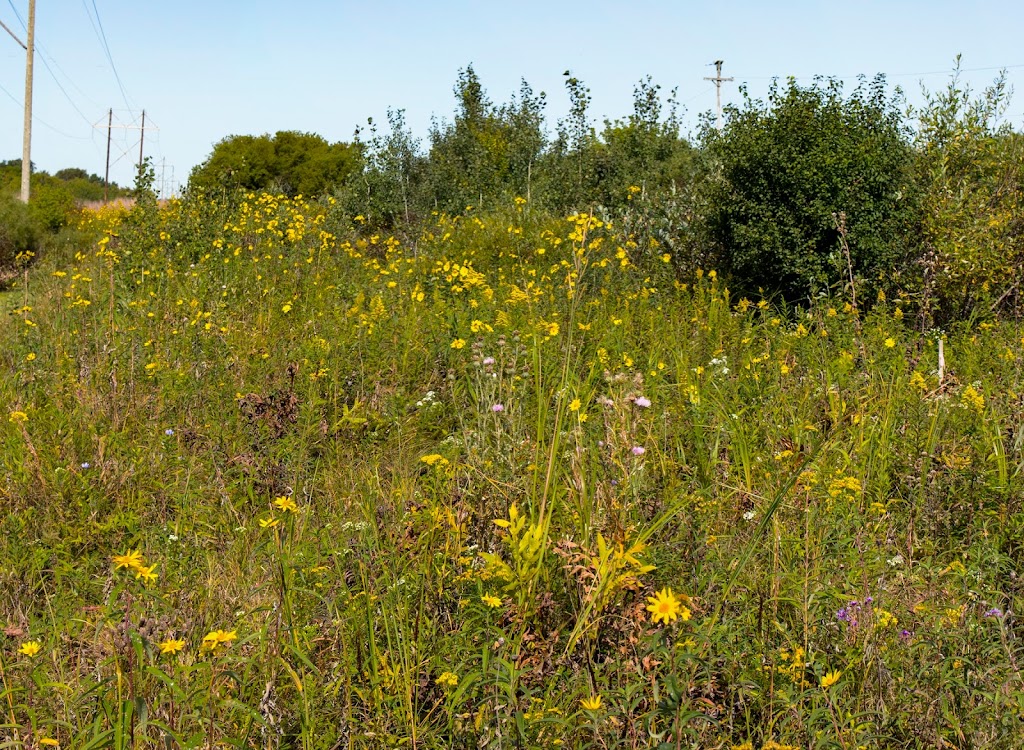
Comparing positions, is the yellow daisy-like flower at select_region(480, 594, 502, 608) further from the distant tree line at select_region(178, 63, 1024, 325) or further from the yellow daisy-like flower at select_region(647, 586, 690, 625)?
the distant tree line at select_region(178, 63, 1024, 325)

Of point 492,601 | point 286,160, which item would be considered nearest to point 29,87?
point 286,160

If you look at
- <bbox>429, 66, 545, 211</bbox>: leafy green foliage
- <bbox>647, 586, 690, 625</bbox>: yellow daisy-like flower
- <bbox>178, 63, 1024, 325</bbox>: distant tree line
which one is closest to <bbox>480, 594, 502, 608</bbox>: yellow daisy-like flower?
<bbox>647, 586, 690, 625</bbox>: yellow daisy-like flower

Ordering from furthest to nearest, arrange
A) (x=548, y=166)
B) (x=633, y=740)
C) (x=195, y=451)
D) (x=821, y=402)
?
(x=548, y=166)
(x=821, y=402)
(x=195, y=451)
(x=633, y=740)

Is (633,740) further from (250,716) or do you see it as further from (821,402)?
(821,402)

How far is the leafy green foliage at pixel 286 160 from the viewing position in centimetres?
2177

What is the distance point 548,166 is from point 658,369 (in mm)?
8201

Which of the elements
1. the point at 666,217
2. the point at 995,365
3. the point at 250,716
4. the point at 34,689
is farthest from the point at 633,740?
the point at 666,217

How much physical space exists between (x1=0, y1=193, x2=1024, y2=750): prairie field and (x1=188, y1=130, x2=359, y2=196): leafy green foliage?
1633 centimetres

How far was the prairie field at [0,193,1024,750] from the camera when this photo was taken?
2.04m

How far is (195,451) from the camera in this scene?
392 centimetres

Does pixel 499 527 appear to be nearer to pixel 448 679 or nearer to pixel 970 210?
pixel 448 679

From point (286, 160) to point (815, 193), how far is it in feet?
60.7

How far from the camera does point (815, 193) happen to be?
655cm

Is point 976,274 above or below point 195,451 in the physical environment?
above
